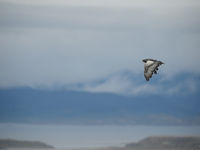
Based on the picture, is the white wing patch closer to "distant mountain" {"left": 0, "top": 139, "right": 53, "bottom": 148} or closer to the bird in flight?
the bird in flight

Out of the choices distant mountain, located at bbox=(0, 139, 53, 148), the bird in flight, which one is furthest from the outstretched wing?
distant mountain, located at bbox=(0, 139, 53, 148)

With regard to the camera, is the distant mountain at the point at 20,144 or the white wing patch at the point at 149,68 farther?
the distant mountain at the point at 20,144

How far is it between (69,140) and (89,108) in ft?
4.61

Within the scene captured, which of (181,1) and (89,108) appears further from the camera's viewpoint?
(89,108)

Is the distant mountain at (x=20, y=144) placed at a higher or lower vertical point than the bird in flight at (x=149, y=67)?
lower

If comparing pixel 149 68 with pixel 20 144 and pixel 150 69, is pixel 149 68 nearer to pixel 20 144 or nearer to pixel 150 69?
pixel 150 69

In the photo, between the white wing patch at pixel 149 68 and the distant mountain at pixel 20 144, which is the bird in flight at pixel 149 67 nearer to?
the white wing patch at pixel 149 68

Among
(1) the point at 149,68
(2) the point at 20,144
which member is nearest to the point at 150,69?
(1) the point at 149,68

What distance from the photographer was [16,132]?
1723 cm

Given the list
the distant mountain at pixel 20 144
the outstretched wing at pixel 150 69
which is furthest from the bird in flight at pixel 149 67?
the distant mountain at pixel 20 144

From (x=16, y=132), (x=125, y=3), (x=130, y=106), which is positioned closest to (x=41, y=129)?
(x=16, y=132)

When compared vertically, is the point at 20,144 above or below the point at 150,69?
below

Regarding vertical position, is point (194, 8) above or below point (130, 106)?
above

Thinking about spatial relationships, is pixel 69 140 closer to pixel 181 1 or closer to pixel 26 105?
pixel 26 105
